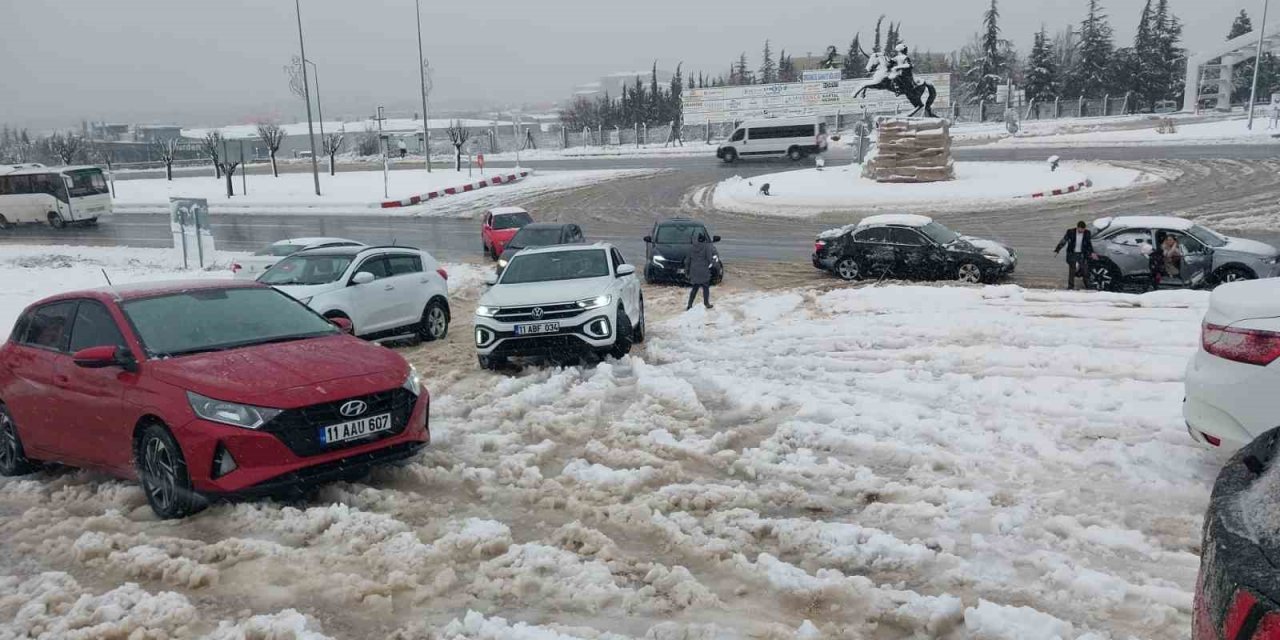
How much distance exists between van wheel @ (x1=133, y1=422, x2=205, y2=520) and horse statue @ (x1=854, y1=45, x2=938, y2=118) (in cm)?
3185

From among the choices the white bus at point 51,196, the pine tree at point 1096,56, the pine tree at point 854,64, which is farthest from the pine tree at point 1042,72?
the white bus at point 51,196

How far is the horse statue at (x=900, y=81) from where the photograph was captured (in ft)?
112

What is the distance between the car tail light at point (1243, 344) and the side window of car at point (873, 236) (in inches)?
487

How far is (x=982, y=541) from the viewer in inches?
195

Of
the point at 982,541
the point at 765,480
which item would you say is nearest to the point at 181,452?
the point at 765,480

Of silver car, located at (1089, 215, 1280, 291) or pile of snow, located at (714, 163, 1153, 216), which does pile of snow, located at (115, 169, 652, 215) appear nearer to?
pile of snow, located at (714, 163, 1153, 216)

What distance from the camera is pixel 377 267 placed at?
1211 cm

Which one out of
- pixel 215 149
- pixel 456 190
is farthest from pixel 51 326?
pixel 215 149

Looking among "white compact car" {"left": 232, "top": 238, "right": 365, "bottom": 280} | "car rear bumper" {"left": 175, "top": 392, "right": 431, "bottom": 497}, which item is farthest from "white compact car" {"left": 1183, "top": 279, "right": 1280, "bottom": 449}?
"white compact car" {"left": 232, "top": 238, "right": 365, "bottom": 280}

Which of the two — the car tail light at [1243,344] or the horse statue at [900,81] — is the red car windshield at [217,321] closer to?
the car tail light at [1243,344]

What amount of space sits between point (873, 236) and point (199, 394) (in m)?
14.6

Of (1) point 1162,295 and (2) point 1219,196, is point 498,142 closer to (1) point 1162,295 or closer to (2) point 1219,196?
(2) point 1219,196

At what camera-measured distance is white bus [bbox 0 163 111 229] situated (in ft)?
117

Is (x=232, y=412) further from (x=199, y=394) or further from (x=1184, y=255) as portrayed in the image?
(x=1184, y=255)
